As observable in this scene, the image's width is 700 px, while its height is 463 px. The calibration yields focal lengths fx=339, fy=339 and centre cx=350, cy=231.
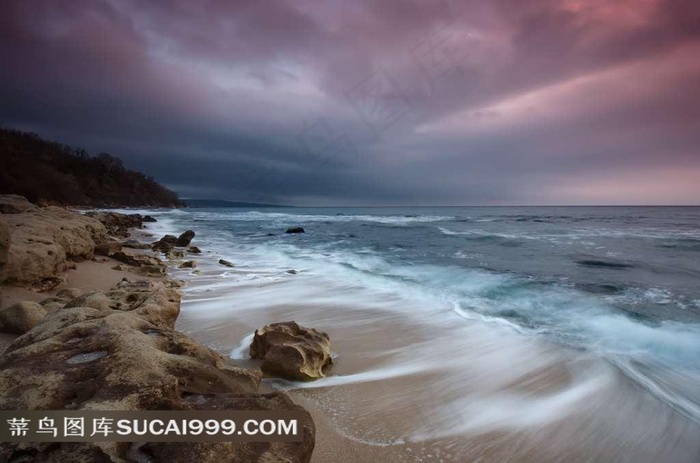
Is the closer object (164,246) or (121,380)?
(121,380)

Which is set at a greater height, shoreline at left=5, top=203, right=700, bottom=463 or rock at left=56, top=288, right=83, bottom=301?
rock at left=56, top=288, right=83, bottom=301

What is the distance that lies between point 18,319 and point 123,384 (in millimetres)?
2150

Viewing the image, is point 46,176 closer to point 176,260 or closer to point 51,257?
point 176,260

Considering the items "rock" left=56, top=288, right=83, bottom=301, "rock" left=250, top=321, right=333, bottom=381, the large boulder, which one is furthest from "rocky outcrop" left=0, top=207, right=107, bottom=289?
"rock" left=250, top=321, right=333, bottom=381

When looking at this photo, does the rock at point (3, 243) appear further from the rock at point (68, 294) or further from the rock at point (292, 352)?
the rock at point (292, 352)

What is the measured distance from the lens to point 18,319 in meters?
2.96

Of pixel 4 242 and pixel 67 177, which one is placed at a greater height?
pixel 67 177

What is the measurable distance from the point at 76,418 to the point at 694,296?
390 inches

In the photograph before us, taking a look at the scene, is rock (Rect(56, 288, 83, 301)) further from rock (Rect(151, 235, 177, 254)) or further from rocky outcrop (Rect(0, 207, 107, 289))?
rock (Rect(151, 235, 177, 254))

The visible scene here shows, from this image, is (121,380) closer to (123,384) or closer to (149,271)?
(123,384)

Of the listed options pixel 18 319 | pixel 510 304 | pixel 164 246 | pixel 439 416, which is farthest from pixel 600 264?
pixel 164 246

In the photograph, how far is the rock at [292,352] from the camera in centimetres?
298

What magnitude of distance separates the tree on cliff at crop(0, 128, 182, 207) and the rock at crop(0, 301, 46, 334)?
32449 millimetres

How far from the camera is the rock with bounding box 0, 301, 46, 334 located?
9.62 ft
